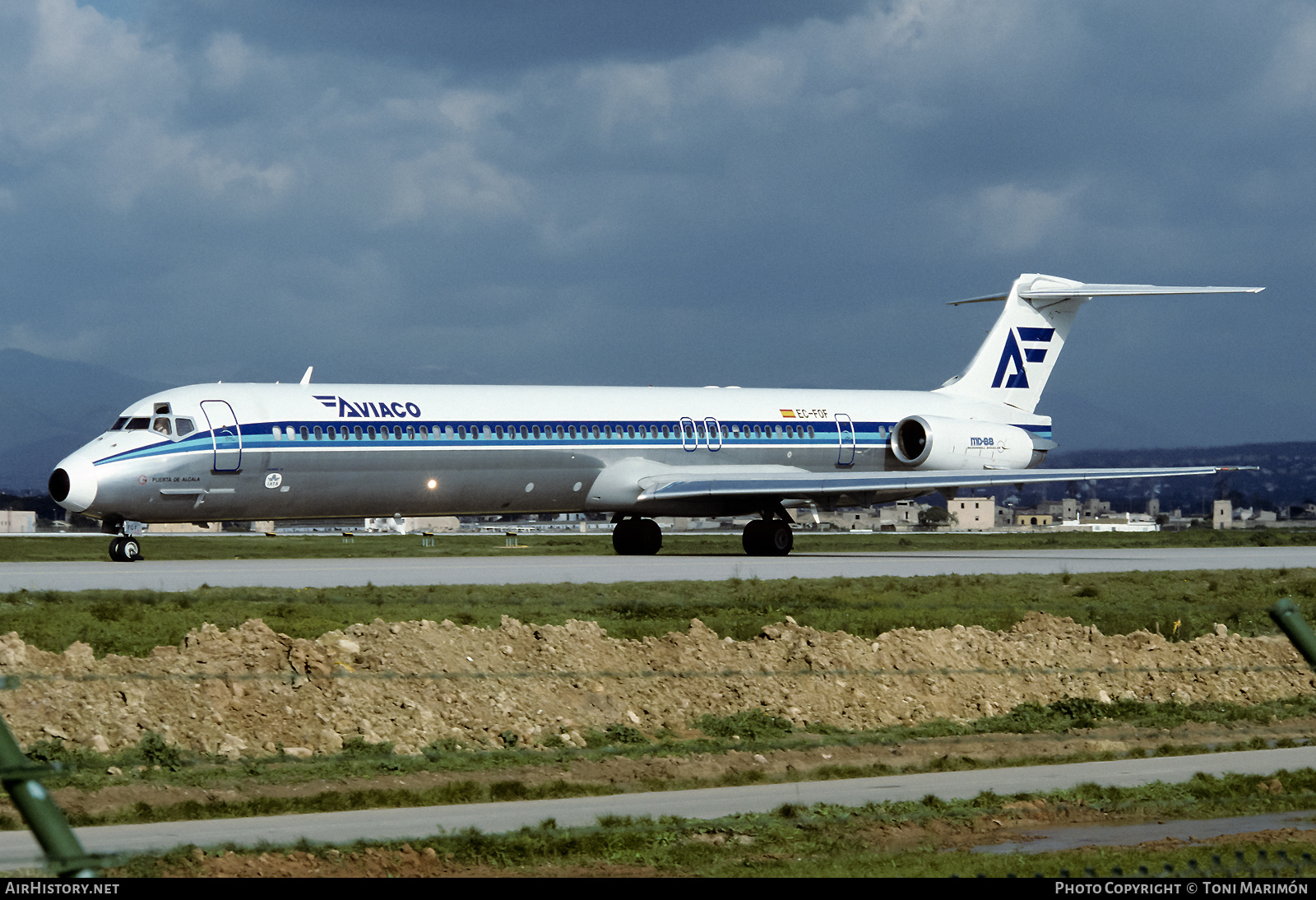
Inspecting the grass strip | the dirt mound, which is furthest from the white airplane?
the grass strip

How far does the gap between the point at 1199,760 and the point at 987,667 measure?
21.6ft

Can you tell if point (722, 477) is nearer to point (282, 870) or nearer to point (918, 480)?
point (918, 480)

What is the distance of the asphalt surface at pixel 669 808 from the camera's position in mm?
11102

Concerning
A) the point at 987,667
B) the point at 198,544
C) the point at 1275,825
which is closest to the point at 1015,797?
the point at 1275,825

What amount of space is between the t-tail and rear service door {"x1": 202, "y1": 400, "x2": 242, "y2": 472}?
23.2 metres

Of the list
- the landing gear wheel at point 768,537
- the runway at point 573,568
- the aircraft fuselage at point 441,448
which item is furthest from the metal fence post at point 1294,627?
the landing gear wheel at point 768,537

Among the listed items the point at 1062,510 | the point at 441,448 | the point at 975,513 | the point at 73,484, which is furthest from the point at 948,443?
the point at 1062,510

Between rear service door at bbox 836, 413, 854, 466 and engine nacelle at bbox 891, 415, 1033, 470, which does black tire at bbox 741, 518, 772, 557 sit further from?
engine nacelle at bbox 891, 415, 1033, 470

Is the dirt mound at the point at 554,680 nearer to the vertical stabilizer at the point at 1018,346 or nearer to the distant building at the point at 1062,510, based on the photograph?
the vertical stabilizer at the point at 1018,346

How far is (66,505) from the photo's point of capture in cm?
3167

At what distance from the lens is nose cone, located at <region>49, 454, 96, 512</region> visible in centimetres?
3162

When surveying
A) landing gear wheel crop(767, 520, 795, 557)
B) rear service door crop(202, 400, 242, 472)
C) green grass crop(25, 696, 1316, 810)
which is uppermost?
rear service door crop(202, 400, 242, 472)

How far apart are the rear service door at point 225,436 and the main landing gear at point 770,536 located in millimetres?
14365

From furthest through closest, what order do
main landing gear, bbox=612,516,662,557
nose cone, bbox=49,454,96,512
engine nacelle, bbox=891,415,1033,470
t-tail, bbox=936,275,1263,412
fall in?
t-tail, bbox=936,275,1263,412 < engine nacelle, bbox=891,415,1033,470 < main landing gear, bbox=612,516,662,557 < nose cone, bbox=49,454,96,512
